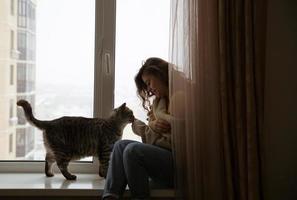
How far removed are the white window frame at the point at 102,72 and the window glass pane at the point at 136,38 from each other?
0.11 feet

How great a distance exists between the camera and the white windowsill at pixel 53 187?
1798 millimetres

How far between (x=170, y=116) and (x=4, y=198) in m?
0.83

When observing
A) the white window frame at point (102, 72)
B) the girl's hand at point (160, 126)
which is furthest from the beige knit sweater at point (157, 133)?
the white window frame at point (102, 72)

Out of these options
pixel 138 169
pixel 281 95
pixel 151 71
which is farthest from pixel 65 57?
pixel 281 95

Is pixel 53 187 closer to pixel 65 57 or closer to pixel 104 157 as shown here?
pixel 104 157

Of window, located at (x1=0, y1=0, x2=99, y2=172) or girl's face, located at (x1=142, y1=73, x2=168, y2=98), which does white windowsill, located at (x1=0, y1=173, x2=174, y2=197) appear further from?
girl's face, located at (x1=142, y1=73, x2=168, y2=98)

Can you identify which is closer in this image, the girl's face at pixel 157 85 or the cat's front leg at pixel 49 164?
the girl's face at pixel 157 85

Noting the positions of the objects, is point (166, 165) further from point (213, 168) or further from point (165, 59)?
point (165, 59)

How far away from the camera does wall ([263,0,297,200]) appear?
186 centimetres

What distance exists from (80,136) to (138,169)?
406 mm

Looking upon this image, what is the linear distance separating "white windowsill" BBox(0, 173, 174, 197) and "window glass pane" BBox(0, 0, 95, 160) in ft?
0.66

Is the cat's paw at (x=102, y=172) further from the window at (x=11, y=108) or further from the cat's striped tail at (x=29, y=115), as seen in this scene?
the window at (x=11, y=108)

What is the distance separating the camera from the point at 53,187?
1820 millimetres

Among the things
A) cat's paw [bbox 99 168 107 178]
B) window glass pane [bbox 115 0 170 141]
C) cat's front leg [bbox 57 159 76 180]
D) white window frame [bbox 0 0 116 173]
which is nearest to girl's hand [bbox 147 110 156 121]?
window glass pane [bbox 115 0 170 141]
